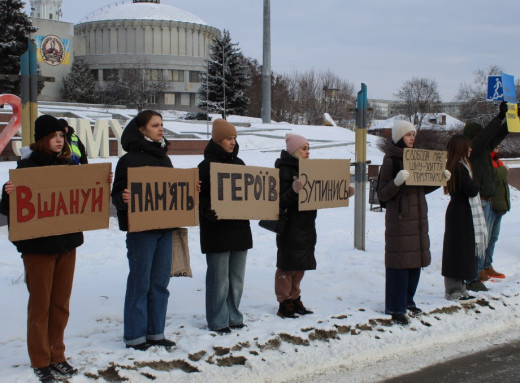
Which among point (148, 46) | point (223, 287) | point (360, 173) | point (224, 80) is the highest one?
point (148, 46)

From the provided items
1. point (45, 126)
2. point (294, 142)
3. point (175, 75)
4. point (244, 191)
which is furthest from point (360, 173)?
point (175, 75)

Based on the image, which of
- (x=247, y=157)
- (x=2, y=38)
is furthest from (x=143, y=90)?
(x=247, y=157)

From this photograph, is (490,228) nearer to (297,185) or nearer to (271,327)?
(297,185)

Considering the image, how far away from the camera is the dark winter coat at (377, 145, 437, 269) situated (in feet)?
19.9

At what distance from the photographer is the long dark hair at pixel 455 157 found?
686 centimetres

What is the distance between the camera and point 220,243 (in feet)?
17.5

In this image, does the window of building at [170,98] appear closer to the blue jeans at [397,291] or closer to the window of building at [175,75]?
the window of building at [175,75]

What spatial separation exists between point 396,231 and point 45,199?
135 inches

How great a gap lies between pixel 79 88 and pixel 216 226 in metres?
68.9

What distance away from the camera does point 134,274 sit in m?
4.90

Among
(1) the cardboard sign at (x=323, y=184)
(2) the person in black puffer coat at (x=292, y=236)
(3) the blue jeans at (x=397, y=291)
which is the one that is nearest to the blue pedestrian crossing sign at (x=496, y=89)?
(1) the cardboard sign at (x=323, y=184)

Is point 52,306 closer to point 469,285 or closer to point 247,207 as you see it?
point 247,207

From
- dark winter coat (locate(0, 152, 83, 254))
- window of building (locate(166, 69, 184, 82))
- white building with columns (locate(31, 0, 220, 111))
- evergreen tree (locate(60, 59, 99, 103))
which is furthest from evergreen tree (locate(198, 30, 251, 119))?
dark winter coat (locate(0, 152, 83, 254))

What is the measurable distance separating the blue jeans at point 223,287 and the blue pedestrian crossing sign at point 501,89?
4.79 m
